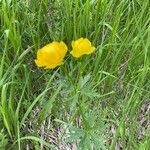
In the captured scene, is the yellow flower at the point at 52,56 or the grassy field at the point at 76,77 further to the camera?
the grassy field at the point at 76,77

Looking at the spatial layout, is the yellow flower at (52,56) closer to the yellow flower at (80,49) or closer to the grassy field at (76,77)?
the yellow flower at (80,49)

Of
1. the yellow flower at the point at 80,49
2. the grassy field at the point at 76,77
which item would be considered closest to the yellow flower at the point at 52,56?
the yellow flower at the point at 80,49

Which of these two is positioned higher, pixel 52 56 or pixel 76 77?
pixel 52 56

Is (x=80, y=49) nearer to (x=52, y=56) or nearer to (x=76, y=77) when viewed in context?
(x=52, y=56)

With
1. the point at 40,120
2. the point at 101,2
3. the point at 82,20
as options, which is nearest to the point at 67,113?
the point at 40,120

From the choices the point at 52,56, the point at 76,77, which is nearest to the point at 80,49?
the point at 52,56

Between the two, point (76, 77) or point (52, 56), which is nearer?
point (52, 56)

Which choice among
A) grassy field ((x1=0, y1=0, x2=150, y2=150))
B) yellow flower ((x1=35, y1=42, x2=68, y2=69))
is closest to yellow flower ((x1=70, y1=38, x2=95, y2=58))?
yellow flower ((x1=35, y1=42, x2=68, y2=69))

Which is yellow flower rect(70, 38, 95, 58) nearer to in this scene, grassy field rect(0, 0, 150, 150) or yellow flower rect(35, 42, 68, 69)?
yellow flower rect(35, 42, 68, 69)

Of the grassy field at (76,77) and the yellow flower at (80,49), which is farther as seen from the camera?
the grassy field at (76,77)

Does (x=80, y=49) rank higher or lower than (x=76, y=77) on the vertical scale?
higher
